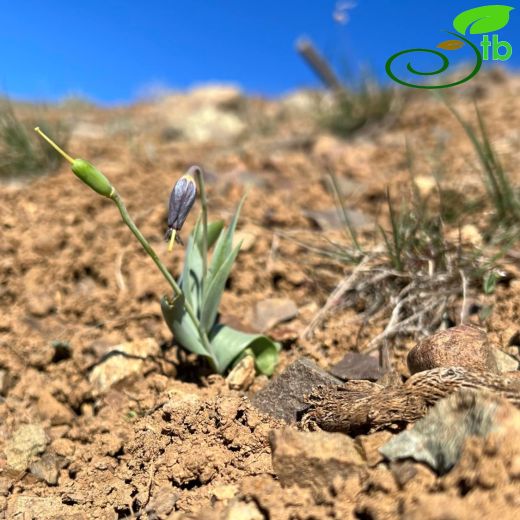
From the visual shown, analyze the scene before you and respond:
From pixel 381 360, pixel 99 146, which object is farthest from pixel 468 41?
pixel 99 146

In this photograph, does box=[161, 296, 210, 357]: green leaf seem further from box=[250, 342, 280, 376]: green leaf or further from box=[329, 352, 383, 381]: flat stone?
box=[329, 352, 383, 381]: flat stone

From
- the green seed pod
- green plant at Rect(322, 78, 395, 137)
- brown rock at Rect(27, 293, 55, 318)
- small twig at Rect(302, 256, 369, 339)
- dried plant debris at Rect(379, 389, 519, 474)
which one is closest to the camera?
dried plant debris at Rect(379, 389, 519, 474)

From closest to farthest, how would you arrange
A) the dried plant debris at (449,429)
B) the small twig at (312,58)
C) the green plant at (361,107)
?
the dried plant debris at (449,429) < the green plant at (361,107) < the small twig at (312,58)

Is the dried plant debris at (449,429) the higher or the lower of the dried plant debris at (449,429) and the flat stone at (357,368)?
the lower

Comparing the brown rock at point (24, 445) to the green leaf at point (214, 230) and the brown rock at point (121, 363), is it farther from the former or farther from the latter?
the green leaf at point (214, 230)

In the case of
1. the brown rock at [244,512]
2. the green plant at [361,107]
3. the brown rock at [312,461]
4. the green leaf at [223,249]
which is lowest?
the brown rock at [244,512]

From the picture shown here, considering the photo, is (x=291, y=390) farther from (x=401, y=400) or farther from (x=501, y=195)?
(x=501, y=195)

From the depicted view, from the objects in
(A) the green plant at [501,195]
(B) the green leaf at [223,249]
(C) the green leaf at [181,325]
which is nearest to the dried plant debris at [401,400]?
(C) the green leaf at [181,325]

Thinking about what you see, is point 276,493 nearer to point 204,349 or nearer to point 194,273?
point 204,349

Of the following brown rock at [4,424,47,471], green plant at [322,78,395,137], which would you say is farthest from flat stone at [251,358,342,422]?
green plant at [322,78,395,137]
